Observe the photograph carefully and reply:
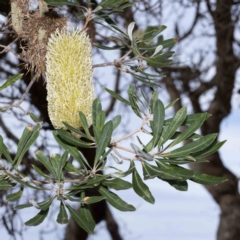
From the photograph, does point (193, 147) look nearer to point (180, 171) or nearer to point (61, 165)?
point (180, 171)

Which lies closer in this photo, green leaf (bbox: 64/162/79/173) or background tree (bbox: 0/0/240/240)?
green leaf (bbox: 64/162/79/173)

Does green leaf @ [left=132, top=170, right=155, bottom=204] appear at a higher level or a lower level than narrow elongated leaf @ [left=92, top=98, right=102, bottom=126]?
lower

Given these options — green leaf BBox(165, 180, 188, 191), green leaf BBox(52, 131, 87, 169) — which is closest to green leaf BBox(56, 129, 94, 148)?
green leaf BBox(52, 131, 87, 169)

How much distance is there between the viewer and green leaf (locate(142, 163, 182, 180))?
482 millimetres

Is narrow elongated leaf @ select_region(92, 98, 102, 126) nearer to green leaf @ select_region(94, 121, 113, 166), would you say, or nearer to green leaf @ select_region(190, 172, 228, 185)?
green leaf @ select_region(94, 121, 113, 166)

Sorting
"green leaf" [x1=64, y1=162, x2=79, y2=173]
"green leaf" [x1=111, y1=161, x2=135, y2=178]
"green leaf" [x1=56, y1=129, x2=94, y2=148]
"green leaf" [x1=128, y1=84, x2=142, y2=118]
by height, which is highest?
"green leaf" [x1=128, y1=84, x2=142, y2=118]

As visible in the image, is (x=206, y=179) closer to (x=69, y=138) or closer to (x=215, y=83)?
(x=69, y=138)

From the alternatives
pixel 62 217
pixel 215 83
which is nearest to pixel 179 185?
pixel 62 217

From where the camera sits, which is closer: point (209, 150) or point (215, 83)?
point (209, 150)

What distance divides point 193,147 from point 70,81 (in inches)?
6.1

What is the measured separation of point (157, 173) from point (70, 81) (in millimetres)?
138

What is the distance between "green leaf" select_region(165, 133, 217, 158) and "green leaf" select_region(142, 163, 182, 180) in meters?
0.03

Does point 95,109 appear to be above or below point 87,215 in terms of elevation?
above

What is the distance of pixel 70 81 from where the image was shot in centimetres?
51
